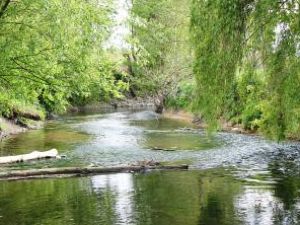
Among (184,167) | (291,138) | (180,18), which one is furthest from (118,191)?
(180,18)

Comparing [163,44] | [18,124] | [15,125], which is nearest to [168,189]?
[15,125]

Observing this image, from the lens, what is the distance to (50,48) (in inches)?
587

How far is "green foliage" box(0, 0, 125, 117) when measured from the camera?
13672 millimetres

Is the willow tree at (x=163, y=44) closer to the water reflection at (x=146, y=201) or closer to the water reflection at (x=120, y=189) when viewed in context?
the water reflection at (x=120, y=189)

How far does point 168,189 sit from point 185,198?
1.44 meters

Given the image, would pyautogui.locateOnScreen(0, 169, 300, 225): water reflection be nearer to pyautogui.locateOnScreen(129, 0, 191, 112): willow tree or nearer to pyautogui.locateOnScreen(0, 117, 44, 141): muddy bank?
pyautogui.locateOnScreen(0, 117, 44, 141): muddy bank

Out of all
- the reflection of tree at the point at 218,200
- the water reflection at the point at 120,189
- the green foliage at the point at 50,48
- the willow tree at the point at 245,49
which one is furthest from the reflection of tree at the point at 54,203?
the willow tree at the point at 245,49

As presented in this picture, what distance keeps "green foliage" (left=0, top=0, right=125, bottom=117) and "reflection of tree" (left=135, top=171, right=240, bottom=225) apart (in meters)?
4.14

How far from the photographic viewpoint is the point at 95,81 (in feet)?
53.3

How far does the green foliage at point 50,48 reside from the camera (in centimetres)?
1367

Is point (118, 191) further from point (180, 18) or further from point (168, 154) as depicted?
point (180, 18)

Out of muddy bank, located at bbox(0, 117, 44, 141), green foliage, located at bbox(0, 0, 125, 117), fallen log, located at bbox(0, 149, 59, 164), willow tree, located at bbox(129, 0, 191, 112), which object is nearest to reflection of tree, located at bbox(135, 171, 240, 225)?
green foliage, located at bbox(0, 0, 125, 117)

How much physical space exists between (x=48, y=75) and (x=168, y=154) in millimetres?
12093

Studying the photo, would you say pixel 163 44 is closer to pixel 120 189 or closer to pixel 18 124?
pixel 18 124
